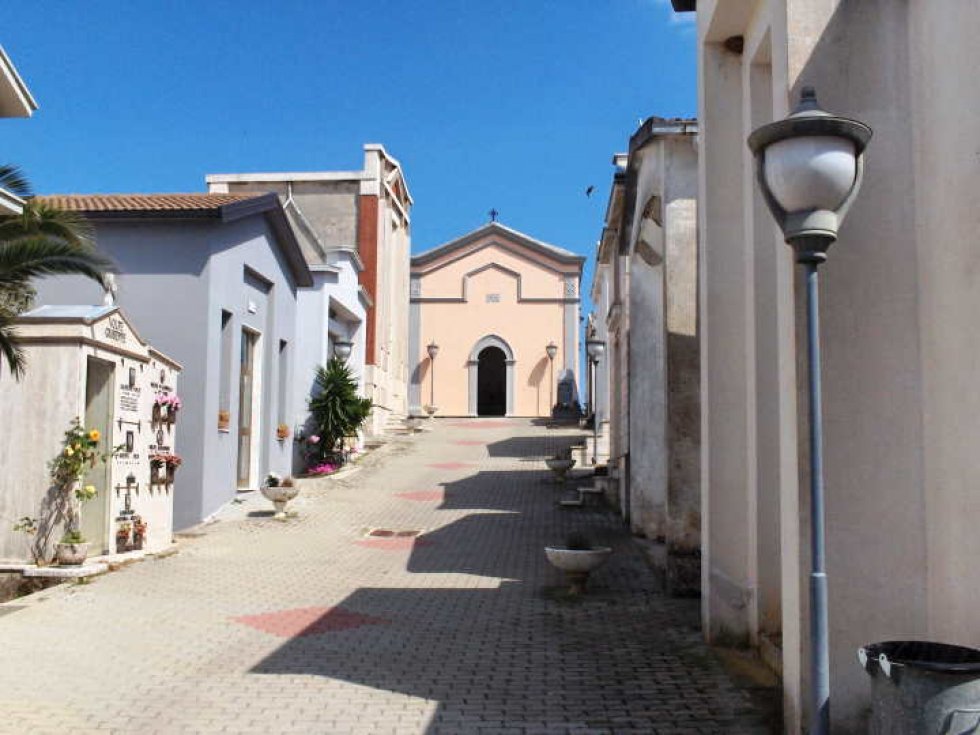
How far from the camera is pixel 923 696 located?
3432mm

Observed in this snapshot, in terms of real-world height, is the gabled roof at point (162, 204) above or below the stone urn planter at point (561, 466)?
above

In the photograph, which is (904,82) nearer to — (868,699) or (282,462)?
(868,699)

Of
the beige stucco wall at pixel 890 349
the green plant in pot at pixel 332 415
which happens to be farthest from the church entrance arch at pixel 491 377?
the beige stucco wall at pixel 890 349

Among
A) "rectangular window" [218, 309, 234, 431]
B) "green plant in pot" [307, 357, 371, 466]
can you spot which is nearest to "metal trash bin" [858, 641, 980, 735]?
"rectangular window" [218, 309, 234, 431]

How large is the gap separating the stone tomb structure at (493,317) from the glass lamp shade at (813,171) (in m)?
34.4

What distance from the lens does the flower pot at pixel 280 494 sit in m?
15.2

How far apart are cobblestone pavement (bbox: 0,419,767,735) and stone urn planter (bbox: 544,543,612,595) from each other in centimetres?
21

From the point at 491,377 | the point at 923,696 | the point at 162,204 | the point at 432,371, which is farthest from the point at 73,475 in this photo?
the point at 491,377

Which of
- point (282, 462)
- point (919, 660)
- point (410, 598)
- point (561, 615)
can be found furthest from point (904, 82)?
point (282, 462)

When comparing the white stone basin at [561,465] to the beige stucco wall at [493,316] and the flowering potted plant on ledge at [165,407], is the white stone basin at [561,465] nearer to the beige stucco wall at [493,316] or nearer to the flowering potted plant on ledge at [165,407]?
the flowering potted plant on ledge at [165,407]

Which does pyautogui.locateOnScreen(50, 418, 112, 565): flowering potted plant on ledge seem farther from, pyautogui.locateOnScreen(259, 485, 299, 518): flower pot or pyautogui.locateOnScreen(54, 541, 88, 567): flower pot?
pyautogui.locateOnScreen(259, 485, 299, 518): flower pot

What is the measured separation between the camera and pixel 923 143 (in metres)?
4.75

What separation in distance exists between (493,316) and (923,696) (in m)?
35.8

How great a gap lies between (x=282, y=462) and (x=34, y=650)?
12410mm
